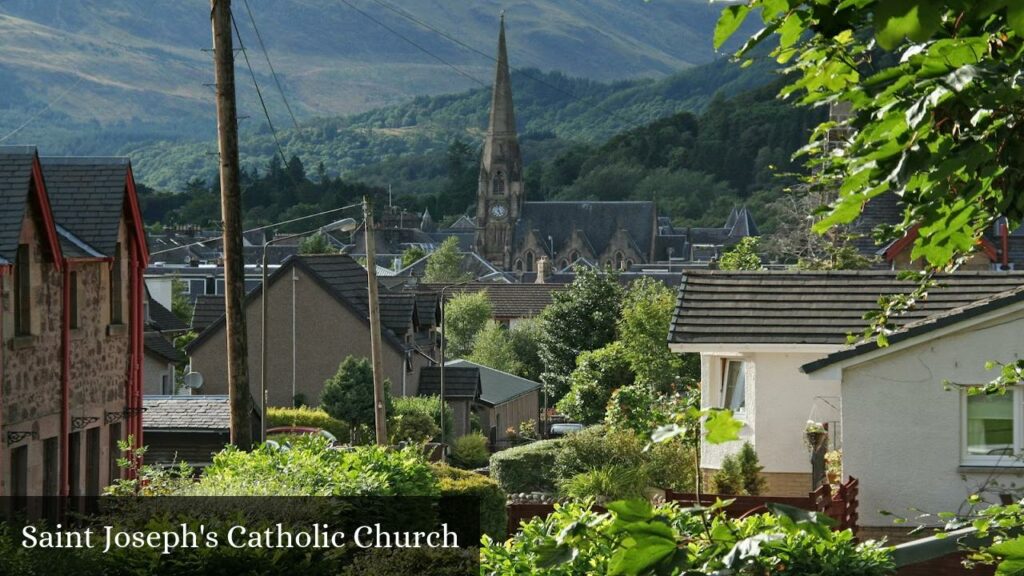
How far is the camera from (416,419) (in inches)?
1586

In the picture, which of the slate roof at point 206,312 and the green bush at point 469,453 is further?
the slate roof at point 206,312

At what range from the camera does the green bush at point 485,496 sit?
17.5m

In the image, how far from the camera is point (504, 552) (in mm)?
8438

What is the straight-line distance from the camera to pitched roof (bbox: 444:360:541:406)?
52.9 m

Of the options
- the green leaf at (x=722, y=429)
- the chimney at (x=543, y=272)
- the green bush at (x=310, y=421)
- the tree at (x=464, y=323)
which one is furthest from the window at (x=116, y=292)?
the chimney at (x=543, y=272)

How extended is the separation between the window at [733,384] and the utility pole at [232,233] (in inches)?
351

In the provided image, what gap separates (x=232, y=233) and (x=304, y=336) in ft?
93.9

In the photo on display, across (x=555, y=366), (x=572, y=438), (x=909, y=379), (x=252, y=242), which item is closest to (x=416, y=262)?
(x=252, y=242)

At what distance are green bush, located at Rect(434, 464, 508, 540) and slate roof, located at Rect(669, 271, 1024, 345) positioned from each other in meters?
4.53

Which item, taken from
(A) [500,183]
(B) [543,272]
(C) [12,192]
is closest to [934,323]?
(C) [12,192]

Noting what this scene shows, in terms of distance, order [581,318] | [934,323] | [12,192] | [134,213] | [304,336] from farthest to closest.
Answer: [581,318], [304,336], [134,213], [12,192], [934,323]

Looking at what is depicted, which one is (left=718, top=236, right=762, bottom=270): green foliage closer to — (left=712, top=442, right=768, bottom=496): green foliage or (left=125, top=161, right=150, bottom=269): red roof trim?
(left=712, top=442, right=768, bottom=496): green foliage

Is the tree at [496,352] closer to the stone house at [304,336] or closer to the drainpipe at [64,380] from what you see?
the stone house at [304,336]

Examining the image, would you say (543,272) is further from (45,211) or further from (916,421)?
(916,421)
